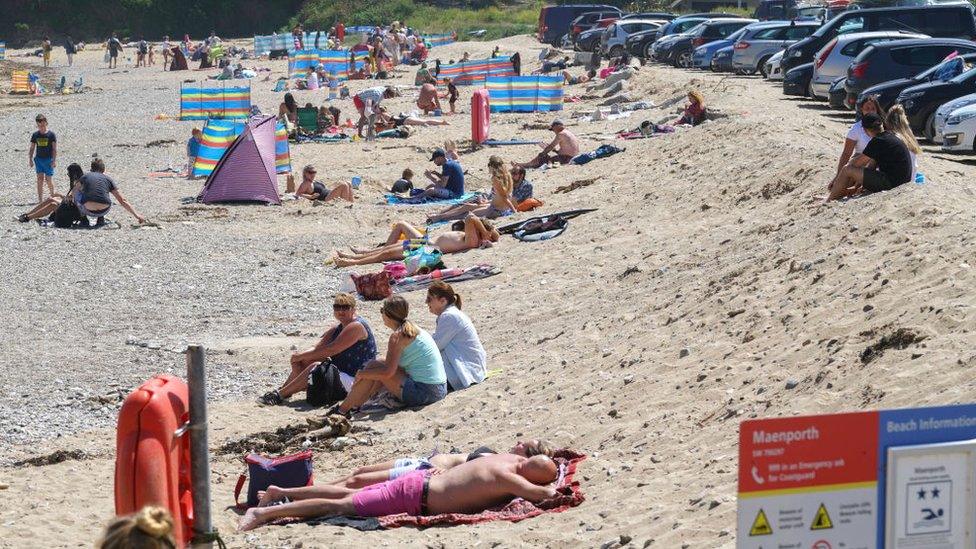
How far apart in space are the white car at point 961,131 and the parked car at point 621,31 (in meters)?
27.5

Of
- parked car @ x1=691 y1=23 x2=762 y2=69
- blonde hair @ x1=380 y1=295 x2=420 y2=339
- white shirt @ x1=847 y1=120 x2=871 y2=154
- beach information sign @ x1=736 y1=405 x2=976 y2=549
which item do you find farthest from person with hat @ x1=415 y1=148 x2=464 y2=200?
parked car @ x1=691 y1=23 x2=762 y2=69

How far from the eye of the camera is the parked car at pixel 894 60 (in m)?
23.8

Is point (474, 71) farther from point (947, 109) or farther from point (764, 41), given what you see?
point (947, 109)

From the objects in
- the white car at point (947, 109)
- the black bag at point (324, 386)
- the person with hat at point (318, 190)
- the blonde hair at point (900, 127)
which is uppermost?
the blonde hair at point (900, 127)

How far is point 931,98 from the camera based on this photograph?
67.7ft

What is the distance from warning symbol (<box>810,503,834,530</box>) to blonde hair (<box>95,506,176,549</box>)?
183 cm

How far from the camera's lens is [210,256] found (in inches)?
688

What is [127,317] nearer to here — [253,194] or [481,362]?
[481,362]

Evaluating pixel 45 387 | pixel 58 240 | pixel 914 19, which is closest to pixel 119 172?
pixel 58 240

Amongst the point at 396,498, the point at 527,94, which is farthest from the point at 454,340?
the point at 527,94

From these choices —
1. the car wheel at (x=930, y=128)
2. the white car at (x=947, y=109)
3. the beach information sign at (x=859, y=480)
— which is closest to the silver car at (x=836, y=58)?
the car wheel at (x=930, y=128)

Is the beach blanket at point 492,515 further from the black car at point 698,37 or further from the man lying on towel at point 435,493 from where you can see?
the black car at point 698,37

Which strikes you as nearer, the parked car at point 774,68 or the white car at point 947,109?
the white car at point 947,109

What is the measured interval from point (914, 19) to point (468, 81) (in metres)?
15.2
